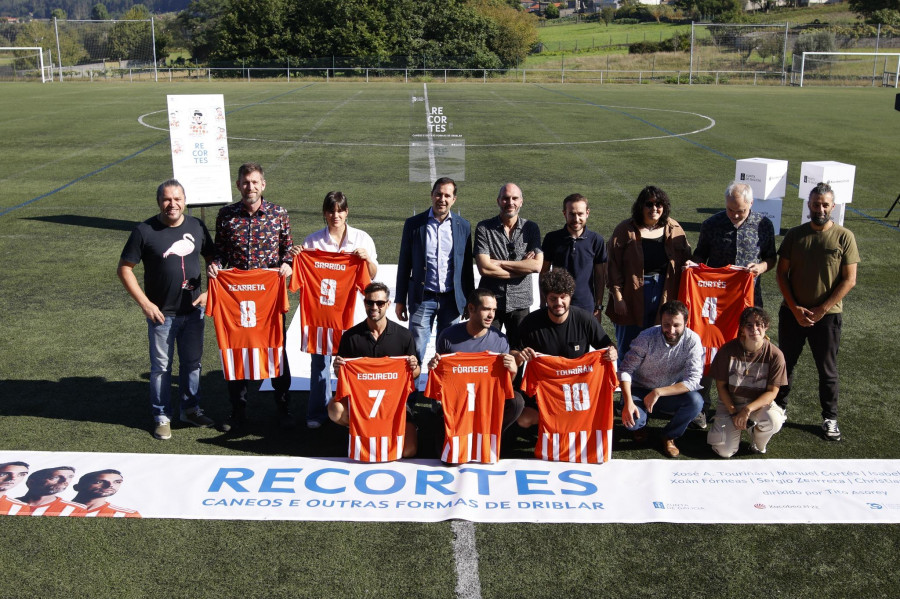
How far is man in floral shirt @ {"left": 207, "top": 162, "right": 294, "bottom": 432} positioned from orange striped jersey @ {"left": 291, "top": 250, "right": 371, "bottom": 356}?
0.21 metres

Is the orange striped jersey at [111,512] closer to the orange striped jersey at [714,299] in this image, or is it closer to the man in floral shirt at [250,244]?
the man in floral shirt at [250,244]

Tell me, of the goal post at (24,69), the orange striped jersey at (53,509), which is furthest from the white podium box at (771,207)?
the goal post at (24,69)

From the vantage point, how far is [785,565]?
5.64m

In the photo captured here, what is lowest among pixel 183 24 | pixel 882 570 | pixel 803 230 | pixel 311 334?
pixel 882 570

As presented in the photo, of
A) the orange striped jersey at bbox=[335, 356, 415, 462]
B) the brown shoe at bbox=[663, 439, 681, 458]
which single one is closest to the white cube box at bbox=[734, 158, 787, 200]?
the brown shoe at bbox=[663, 439, 681, 458]

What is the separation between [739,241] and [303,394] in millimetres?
4317

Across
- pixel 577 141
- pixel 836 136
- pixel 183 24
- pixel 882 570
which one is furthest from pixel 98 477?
pixel 183 24

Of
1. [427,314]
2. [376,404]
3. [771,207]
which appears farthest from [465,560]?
[771,207]

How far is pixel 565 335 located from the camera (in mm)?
7070

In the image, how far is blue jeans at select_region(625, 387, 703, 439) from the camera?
23.4ft

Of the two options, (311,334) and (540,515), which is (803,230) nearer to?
(540,515)

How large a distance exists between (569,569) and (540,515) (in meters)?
0.63

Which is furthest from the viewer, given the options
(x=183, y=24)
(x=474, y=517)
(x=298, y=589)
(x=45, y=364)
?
(x=183, y=24)

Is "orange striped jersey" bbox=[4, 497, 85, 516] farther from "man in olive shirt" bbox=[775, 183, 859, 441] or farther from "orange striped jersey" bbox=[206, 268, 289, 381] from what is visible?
"man in olive shirt" bbox=[775, 183, 859, 441]
